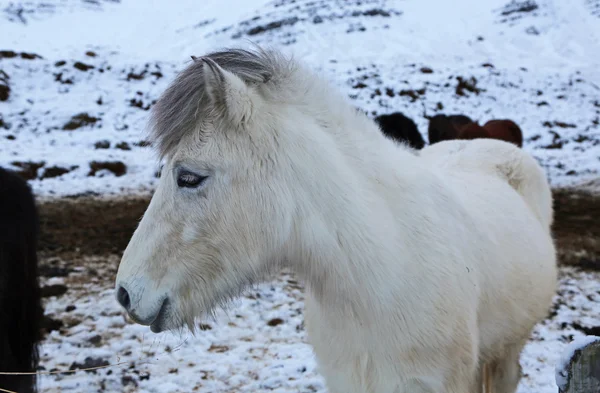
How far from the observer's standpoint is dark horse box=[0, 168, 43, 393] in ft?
8.83

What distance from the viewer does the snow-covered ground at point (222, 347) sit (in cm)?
381

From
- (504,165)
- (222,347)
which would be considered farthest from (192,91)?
(222,347)

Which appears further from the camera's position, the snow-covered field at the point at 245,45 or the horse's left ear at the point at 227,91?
the snow-covered field at the point at 245,45

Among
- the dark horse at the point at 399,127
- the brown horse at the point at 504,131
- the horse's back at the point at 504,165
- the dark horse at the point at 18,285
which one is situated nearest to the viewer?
the dark horse at the point at 18,285

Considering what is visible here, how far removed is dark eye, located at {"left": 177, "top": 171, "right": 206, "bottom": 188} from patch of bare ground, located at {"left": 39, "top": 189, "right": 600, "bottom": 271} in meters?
5.16

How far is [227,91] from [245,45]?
0.51m

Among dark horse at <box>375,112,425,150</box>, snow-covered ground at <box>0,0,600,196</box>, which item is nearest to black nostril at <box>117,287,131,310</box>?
snow-covered ground at <box>0,0,600,196</box>

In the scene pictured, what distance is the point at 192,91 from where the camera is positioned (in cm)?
170

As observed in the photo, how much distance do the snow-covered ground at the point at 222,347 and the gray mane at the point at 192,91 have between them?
1.79 meters

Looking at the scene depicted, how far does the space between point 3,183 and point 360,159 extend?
221 centimetres

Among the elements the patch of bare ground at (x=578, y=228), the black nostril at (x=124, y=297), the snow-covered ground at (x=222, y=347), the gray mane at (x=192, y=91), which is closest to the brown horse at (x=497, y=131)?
the patch of bare ground at (x=578, y=228)

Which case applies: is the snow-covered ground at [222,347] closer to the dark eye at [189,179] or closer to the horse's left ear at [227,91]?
the dark eye at [189,179]

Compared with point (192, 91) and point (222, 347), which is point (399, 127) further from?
point (192, 91)

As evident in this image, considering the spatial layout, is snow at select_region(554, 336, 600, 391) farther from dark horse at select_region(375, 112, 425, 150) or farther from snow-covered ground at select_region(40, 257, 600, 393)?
dark horse at select_region(375, 112, 425, 150)
